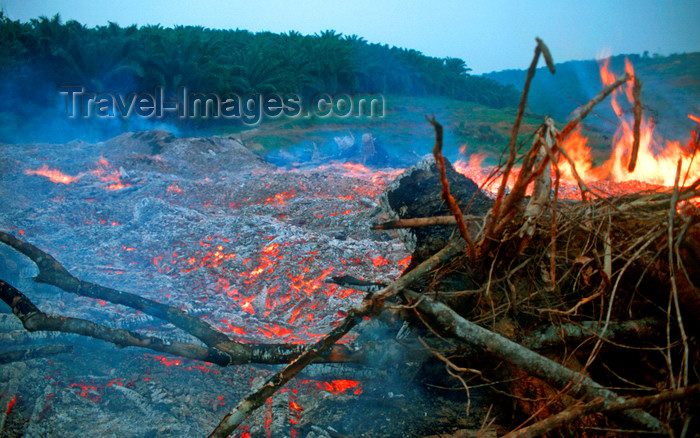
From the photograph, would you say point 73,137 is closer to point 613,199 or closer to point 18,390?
point 18,390

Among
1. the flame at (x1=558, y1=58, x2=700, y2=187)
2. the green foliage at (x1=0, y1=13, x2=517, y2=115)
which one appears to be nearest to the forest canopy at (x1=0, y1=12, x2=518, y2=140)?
the green foliage at (x1=0, y1=13, x2=517, y2=115)

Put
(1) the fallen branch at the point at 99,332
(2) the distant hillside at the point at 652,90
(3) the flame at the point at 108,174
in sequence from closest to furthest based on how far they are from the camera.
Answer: (1) the fallen branch at the point at 99,332 → (3) the flame at the point at 108,174 → (2) the distant hillside at the point at 652,90

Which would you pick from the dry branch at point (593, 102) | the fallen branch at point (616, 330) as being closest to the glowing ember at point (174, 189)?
the fallen branch at point (616, 330)

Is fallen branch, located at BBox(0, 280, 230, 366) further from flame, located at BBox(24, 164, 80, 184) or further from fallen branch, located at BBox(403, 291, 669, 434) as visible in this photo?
flame, located at BBox(24, 164, 80, 184)

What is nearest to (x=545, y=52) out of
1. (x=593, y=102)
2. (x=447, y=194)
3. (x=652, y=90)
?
(x=593, y=102)

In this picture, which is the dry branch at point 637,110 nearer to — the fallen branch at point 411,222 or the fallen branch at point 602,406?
the fallen branch at point 411,222

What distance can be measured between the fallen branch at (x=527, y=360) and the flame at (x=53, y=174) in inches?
451

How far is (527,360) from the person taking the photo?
1.90 meters

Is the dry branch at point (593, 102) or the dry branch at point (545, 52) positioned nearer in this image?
the dry branch at point (545, 52)

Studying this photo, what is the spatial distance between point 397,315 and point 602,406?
3.67 ft

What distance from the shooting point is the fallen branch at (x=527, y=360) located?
171cm

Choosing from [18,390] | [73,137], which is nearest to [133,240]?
[18,390]

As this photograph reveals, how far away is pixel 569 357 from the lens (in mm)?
2035

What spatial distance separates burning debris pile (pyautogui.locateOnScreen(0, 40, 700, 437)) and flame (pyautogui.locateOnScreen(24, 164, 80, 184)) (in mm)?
3623
